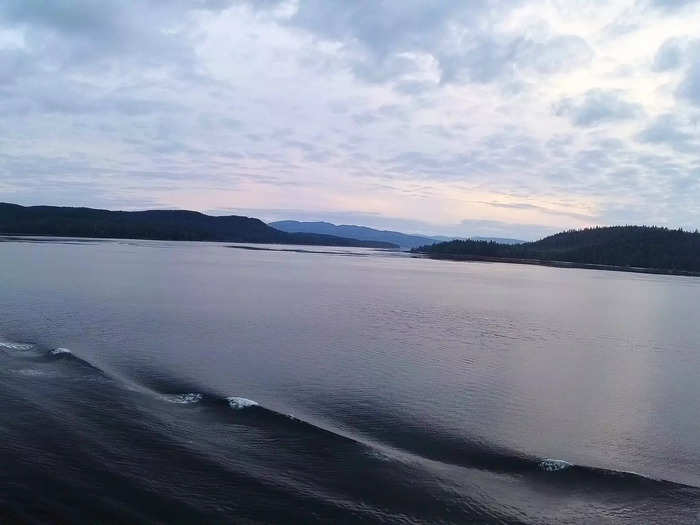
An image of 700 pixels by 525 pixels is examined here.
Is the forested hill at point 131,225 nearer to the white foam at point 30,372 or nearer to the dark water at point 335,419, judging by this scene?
the dark water at point 335,419

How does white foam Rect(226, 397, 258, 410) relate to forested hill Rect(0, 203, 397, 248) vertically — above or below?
below

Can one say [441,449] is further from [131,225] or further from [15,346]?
[131,225]

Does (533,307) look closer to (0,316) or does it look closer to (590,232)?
(0,316)

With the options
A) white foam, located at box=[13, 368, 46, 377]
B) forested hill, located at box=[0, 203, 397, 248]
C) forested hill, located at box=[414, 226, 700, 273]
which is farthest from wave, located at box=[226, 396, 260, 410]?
forested hill, located at box=[0, 203, 397, 248]

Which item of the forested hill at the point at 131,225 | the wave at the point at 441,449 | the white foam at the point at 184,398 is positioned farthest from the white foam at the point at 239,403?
the forested hill at the point at 131,225

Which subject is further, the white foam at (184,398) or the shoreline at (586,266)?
the shoreline at (586,266)

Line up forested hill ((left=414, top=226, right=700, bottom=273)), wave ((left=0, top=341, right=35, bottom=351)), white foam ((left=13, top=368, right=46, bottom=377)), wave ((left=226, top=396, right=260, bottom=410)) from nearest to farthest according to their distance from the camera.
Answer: wave ((left=226, top=396, right=260, bottom=410))
white foam ((left=13, top=368, right=46, bottom=377))
wave ((left=0, top=341, right=35, bottom=351))
forested hill ((left=414, top=226, right=700, bottom=273))

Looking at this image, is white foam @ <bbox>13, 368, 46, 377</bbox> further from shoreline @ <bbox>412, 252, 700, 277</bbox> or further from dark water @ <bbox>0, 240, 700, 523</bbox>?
shoreline @ <bbox>412, 252, 700, 277</bbox>
